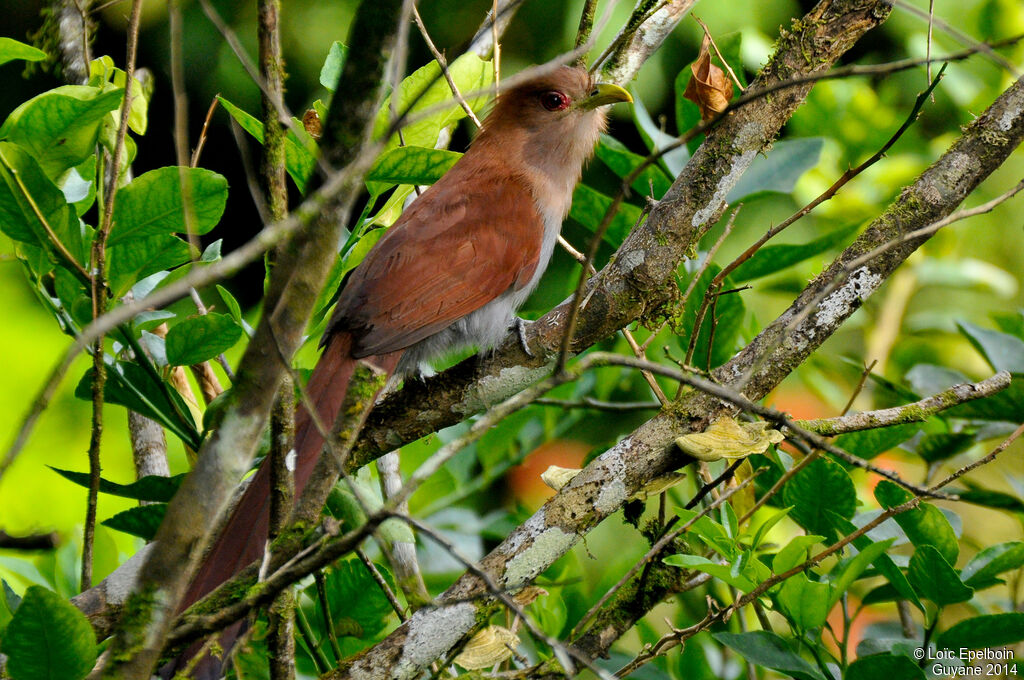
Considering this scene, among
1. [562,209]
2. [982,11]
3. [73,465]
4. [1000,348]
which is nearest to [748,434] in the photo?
[1000,348]

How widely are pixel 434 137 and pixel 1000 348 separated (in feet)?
4.93

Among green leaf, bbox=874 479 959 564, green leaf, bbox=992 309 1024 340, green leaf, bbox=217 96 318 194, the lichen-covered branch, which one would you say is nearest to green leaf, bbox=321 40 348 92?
green leaf, bbox=217 96 318 194

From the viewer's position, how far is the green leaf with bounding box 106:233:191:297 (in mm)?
1809

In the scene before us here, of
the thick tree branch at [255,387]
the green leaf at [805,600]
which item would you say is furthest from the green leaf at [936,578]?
the thick tree branch at [255,387]

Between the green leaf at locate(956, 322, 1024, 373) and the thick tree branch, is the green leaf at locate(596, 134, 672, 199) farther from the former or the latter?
the thick tree branch

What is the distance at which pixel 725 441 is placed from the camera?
158 centimetres

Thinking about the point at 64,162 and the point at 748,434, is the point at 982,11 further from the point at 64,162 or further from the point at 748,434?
the point at 64,162

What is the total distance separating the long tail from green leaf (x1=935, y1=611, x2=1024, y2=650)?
1.18 meters

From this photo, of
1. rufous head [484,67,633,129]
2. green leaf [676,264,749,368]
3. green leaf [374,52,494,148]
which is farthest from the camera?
rufous head [484,67,633,129]

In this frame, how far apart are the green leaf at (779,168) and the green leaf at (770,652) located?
112cm

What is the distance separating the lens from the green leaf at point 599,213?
2334 millimetres

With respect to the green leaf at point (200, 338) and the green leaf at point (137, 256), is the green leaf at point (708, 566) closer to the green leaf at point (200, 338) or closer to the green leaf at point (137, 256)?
the green leaf at point (200, 338)

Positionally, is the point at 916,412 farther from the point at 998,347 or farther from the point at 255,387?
the point at 255,387

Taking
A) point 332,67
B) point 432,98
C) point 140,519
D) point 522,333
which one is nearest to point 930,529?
point 522,333
